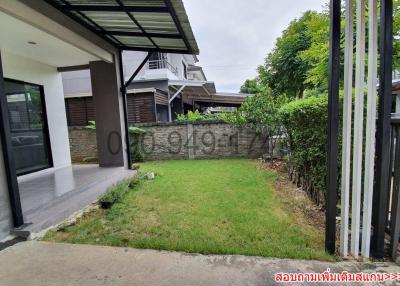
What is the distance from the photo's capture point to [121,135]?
6582mm

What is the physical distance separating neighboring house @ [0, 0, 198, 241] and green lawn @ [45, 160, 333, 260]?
2.46 feet

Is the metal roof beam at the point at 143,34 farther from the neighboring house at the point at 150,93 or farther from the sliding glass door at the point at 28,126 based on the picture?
the neighboring house at the point at 150,93

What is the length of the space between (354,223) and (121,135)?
5.68 meters

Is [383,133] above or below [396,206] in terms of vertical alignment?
above

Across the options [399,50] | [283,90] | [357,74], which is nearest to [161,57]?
[283,90]

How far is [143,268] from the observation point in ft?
7.88

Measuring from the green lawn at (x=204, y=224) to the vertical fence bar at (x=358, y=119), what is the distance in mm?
407

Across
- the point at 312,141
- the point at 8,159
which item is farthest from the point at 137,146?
the point at 312,141

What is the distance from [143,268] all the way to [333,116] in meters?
2.45

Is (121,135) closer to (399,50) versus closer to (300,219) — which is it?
(300,219)

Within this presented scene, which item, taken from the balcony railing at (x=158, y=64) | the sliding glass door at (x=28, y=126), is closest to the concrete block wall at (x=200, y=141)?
the sliding glass door at (x=28, y=126)

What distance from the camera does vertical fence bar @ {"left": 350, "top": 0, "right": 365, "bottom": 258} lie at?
229 centimetres

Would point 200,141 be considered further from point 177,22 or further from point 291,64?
point 177,22

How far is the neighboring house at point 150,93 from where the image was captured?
11.3 metres
